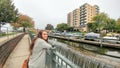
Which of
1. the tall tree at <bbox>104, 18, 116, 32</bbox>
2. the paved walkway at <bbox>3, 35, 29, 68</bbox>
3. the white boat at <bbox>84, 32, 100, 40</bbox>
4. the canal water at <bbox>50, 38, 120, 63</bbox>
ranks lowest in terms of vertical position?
the canal water at <bbox>50, 38, 120, 63</bbox>

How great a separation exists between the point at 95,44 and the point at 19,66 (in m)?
29.9

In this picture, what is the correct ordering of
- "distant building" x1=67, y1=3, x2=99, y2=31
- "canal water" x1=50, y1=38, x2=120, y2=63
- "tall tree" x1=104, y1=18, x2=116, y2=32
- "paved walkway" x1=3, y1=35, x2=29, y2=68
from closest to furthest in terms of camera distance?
"paved walkway" x1=3, y1=35, x2=29, y2=68, "canal water" x1=50, y1=38, x2=120, y2=63, "tall tree" x1=104, y1=18, x2=116, y2=32, "distant building" x1=67, y1=3, x2=99, y2=31

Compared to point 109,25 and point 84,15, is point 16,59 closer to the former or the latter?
point 109,25

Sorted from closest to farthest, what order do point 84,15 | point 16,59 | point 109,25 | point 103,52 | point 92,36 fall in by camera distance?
point 16,59, point 103,52, point 92,36, point 109,25, point 84,15

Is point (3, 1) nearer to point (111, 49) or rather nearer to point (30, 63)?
point (111, 49)

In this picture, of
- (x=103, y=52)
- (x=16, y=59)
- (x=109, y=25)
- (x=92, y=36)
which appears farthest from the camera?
(x=109, y=25)

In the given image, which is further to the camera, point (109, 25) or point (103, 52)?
point (109, 25)

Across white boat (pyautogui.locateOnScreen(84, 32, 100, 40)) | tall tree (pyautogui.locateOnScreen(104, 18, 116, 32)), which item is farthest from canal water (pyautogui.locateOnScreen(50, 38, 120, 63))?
tall tree (pyautogui.locateOnScreen(104, 18, 116, 32))

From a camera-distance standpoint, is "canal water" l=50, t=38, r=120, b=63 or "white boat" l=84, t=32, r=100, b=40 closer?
"canal water" l=50, t=38, r=120, b=63

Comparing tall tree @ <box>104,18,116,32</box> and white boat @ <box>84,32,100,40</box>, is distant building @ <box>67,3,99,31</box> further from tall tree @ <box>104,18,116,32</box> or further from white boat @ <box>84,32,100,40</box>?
white boat @ <box>84,32,100,40</box>

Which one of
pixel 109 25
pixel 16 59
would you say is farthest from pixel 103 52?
pixel 109 25

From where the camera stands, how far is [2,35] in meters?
24.3

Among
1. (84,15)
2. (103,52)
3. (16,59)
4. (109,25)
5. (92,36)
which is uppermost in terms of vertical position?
(84,15)

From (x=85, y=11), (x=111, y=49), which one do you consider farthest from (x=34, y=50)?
(x=85, y=11)
